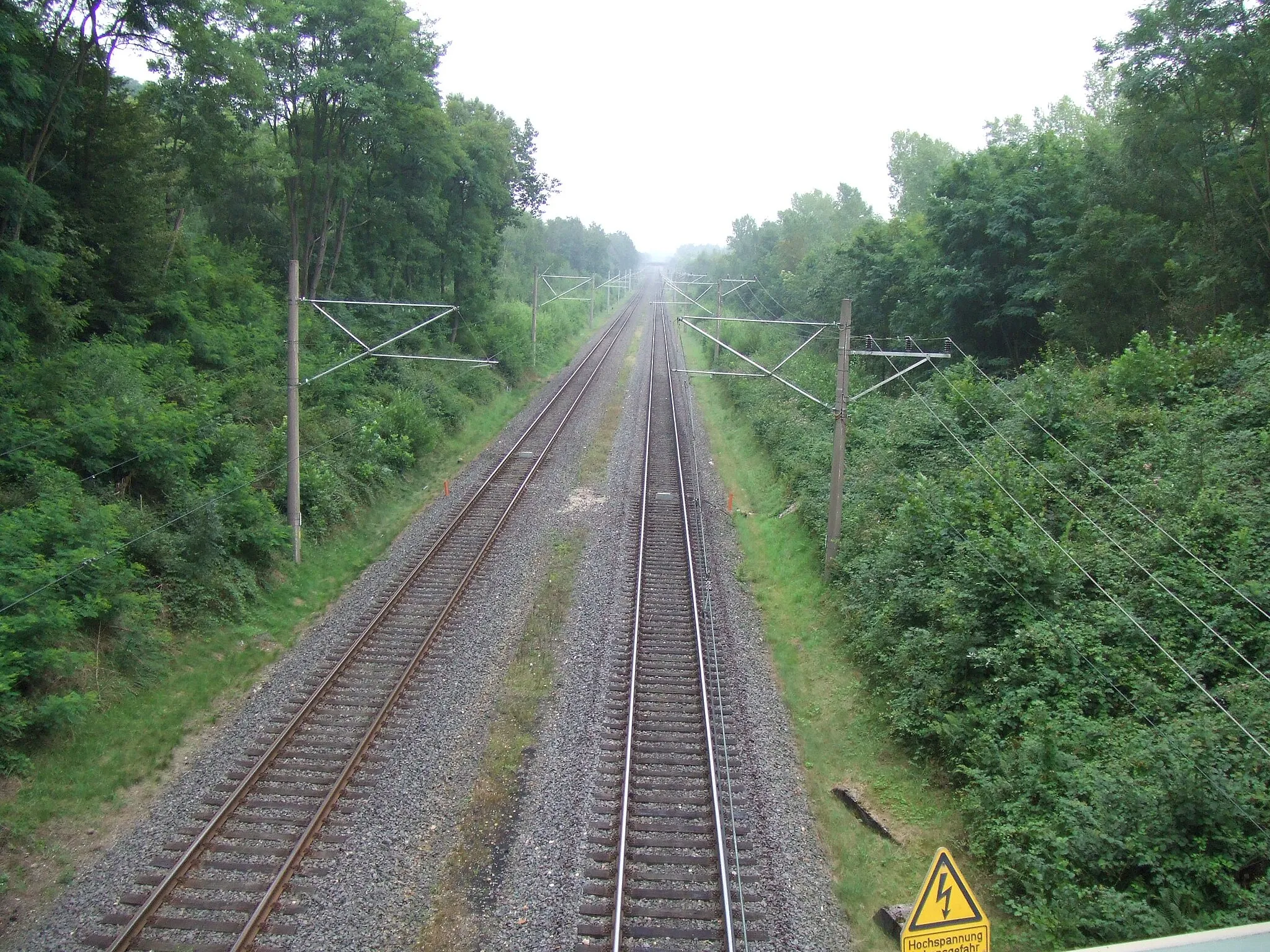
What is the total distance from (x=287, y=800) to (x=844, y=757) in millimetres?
7063

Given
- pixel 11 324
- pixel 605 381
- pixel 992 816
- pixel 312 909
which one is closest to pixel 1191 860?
pixel 992 816

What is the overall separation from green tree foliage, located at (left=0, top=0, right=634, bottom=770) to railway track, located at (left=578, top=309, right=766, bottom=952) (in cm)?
669

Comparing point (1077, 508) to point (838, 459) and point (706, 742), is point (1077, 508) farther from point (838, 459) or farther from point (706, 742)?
point (706, 742)

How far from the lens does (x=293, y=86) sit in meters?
23.9

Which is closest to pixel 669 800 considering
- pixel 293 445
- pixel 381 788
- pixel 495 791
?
pixel 495 791

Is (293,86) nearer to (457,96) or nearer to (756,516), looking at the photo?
(457,96)

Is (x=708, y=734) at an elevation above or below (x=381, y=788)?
above

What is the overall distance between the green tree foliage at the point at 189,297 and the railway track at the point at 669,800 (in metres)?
6.69

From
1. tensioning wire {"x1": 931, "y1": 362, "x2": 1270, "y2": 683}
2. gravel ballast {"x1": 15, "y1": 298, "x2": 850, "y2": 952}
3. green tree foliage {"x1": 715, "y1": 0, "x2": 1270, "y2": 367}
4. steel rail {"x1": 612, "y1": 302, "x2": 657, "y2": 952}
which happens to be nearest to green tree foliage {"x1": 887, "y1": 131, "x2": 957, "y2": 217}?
green tree foliage {"x1": 715, "y1": 0, "x2": 1270, "y2": 367}

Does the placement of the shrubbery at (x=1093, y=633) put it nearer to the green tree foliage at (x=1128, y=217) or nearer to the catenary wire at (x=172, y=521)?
the green tree foliage at (x=1128, y=217)

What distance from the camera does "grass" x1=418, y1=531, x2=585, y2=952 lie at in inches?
304

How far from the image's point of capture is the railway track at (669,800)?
7.72 meters

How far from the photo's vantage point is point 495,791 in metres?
9.74

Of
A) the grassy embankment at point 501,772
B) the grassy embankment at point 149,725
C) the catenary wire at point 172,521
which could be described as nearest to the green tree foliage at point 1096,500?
the grassy embankment at point 501,772
